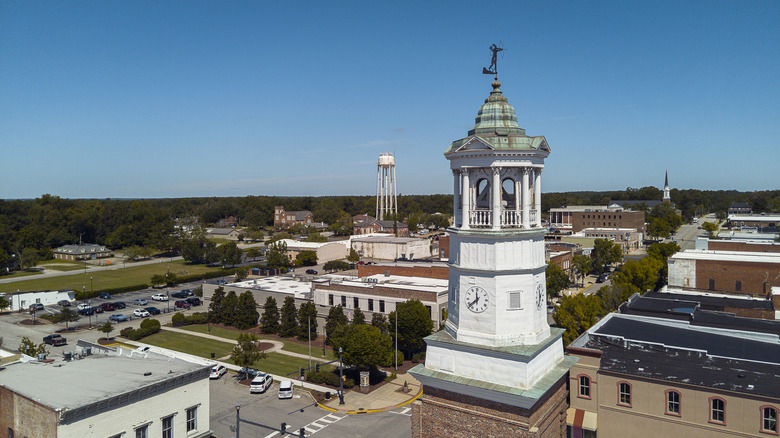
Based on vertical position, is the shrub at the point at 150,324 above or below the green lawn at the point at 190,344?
above

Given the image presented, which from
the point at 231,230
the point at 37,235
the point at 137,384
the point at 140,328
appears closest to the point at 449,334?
the point at 137,384

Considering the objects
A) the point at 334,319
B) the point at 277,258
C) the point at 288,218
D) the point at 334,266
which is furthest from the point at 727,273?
the point at 288,218

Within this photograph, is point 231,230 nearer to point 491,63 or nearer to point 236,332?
point 236,332

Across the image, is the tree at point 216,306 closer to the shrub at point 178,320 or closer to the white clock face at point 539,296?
the shrub at point 178,320

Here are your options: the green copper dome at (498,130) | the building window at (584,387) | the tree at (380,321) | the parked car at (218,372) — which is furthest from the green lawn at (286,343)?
the green copper dome at (498,130)

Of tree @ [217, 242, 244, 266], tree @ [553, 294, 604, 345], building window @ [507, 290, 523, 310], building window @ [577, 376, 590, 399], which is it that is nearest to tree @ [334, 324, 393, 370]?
tree @ [553, 294, 604, 345]

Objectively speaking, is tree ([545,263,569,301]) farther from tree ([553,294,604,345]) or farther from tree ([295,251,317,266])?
tree ([295,251,317,266])
